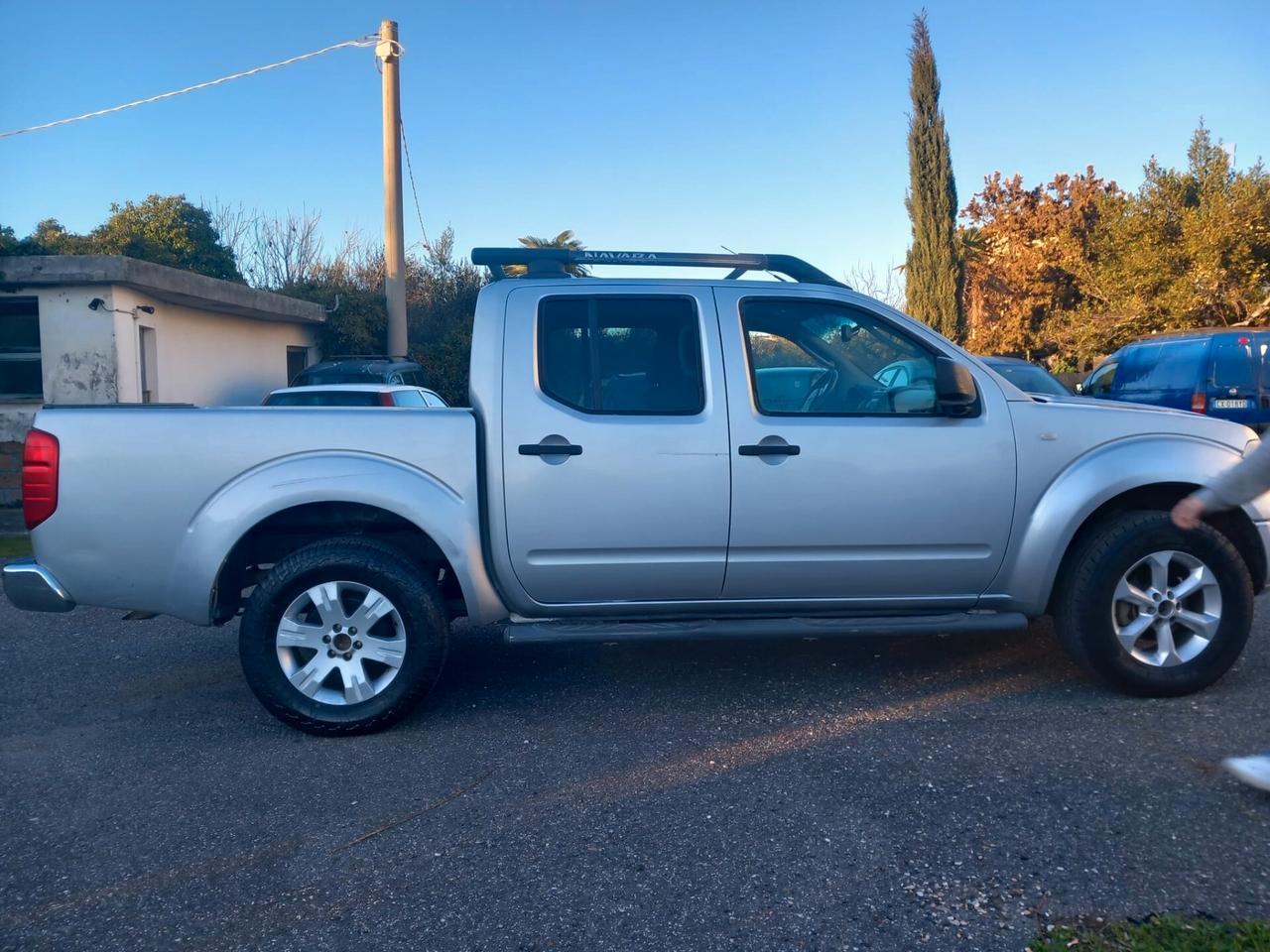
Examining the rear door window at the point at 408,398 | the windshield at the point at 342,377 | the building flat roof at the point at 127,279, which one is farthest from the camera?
the windshield at the point at 342,377

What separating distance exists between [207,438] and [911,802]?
10.7 feet

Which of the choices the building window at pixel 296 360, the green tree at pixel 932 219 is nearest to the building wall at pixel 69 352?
the building window at pixel 296 360

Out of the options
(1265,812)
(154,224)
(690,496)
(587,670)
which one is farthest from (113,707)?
(154,224)

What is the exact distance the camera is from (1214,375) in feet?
40.1

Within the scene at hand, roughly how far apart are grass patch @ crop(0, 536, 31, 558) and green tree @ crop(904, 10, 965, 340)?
66.8ft

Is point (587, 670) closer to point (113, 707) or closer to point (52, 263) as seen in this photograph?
point (113, 707)

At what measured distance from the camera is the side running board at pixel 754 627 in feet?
15.3

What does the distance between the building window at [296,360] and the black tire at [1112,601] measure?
1730 centimetres

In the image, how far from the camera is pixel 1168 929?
2908mm

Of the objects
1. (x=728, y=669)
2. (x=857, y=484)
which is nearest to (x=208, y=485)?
(x=728, y=669)

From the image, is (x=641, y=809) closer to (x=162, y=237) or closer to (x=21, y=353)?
(x=21, y=353)

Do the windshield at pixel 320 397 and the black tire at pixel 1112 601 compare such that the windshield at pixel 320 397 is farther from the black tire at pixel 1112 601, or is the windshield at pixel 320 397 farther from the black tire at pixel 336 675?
the black tire at pixel 1112 601

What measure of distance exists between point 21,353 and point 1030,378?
12152mm

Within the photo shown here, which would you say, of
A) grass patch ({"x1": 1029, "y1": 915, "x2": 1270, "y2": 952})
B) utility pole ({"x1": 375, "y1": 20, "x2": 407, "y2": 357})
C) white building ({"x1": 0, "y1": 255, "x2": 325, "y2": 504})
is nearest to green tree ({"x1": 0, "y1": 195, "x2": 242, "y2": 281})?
utility pole ({"x1": 375, "y1": 20, "x2": 407, "y2": 357})
